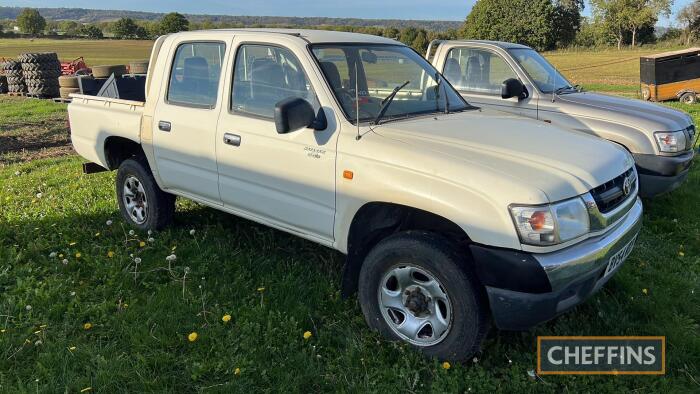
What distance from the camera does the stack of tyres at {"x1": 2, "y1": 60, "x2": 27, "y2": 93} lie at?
19062mm

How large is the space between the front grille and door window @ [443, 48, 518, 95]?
10.9 ft

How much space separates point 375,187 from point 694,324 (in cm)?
239

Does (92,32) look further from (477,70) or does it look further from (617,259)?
(617,259)

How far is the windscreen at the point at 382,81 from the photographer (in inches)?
143

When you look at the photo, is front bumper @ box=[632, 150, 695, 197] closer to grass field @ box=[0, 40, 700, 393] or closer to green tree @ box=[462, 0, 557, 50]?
grass field @ box=[0, 40, 700, 393]

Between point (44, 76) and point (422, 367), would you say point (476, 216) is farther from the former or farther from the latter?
point (44, 76)

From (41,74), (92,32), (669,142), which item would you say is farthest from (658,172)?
(92,32)

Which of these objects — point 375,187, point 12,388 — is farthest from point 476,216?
point 12,388

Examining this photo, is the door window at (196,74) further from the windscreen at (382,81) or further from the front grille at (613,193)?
the front grille at (613,193)

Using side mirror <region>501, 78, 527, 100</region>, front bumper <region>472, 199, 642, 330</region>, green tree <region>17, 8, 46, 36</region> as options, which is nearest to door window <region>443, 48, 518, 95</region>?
side mirror <region>501, 78, 527, 100</region>

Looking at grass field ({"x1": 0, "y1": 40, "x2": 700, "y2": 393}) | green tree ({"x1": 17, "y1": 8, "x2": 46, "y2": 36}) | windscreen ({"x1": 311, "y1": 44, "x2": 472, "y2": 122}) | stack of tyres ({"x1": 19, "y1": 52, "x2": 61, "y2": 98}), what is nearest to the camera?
grass field ({"x1": 0, "y1": 40, "x2": 700, "y2": 393})

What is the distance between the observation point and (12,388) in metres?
2.96

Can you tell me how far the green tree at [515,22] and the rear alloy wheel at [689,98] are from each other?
5900 cm

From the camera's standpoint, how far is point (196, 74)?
434 cm
